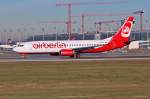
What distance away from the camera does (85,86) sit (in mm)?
26531

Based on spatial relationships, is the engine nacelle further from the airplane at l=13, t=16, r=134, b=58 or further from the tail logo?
the tail logo

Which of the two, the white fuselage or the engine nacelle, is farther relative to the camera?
the white fuselage

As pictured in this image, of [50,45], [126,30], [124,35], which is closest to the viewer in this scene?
[50,45]

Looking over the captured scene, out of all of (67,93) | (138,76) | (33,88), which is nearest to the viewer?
(67,93)

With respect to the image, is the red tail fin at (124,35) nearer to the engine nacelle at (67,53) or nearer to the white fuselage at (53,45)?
the white fuselage at (53,45)

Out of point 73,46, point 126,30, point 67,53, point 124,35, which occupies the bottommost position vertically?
point 67,53

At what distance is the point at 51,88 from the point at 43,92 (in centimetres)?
218

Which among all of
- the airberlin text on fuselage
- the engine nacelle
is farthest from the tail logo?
the airberlin text on fuselage

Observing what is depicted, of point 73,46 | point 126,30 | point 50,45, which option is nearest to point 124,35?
point 126,30

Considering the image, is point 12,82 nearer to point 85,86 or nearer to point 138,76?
point 85,86

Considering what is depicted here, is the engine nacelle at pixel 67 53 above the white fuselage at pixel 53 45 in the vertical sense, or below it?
below

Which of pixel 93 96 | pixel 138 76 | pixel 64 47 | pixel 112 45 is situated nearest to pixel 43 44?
pixel 64 47

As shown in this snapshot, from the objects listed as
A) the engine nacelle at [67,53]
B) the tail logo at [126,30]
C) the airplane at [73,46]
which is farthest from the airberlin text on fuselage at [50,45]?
the tail logo at [126,30]

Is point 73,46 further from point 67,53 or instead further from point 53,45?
point 53,45
